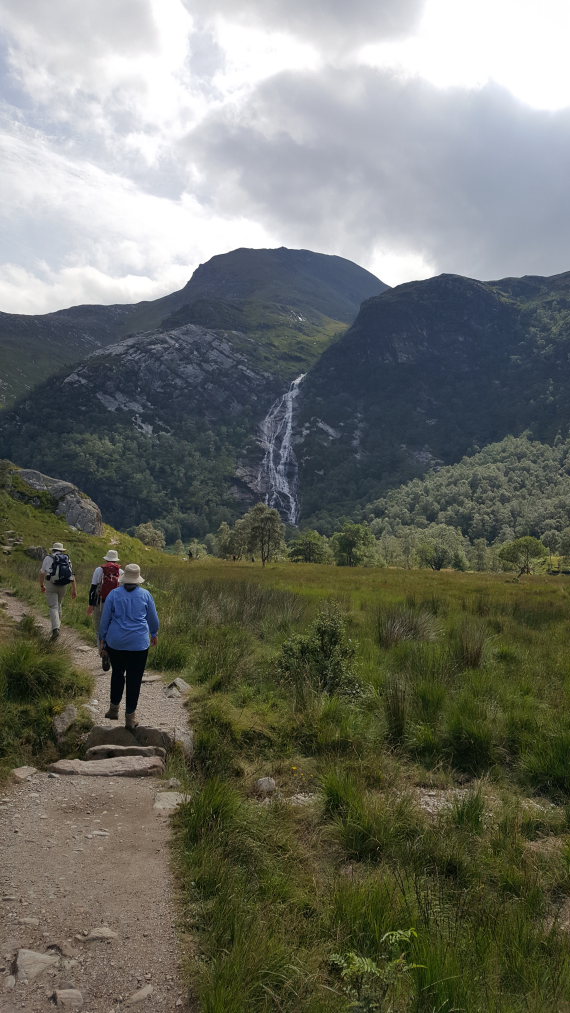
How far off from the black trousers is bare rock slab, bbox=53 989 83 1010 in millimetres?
3745

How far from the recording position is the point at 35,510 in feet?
153

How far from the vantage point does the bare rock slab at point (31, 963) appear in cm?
261

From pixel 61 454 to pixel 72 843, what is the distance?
8259 inches

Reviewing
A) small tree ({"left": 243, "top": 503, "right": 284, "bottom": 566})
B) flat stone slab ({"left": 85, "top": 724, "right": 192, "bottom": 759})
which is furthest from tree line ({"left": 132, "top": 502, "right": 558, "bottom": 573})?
flat stone slab ({"left": 85, "top": 724, "right": 192, "bottom": 759})

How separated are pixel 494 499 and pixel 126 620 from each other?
180631 millimetres

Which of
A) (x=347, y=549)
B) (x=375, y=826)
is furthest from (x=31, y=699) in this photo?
(x=347, y=549)

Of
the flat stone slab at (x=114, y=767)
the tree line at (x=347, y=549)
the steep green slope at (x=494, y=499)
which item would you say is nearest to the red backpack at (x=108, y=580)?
the flat stone slab at (x=114, y=767)

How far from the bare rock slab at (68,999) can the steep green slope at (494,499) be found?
15194 cm

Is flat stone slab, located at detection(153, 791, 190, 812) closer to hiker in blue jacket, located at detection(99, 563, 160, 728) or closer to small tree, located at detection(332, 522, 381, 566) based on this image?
hiker in blue jacket, located at detection(99, 563, 160, 728)

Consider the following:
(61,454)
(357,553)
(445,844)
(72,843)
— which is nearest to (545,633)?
(445,844)

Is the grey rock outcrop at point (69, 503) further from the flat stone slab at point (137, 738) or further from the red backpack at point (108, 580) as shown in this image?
the flat stone slab at point (137, 738)

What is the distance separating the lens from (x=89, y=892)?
10.9 ft

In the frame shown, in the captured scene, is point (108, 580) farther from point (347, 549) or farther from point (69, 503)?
point (347, 549)

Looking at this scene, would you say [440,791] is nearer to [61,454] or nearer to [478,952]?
[478,952]
